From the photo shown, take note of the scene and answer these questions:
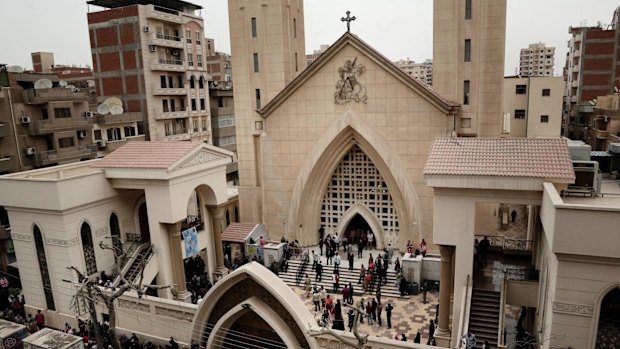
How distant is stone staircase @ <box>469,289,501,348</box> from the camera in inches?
603

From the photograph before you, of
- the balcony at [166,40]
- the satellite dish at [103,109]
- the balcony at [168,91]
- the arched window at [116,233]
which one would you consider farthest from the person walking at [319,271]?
the balcony at [166,40]

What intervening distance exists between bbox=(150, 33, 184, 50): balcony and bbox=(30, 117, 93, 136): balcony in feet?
28.9

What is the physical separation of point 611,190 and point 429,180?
710 cm

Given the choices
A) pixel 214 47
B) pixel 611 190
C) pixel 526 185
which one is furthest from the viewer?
pixel 214 47

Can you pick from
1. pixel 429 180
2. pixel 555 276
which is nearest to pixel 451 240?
pixel 429 180

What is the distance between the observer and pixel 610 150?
61.9 feet

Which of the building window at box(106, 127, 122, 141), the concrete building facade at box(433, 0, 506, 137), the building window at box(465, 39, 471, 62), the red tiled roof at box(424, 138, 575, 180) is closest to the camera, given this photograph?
the red tiled roof at box(424, 138, 575, 180)

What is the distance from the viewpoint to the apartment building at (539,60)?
100188 millimetres

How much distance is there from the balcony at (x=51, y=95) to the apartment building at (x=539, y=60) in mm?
93620

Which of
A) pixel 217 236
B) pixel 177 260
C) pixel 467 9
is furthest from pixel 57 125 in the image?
pixel 467 9

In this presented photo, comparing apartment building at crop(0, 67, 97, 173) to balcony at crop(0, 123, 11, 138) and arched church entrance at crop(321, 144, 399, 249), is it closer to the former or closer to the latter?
balcony at crop(0, 123, 11, 138)

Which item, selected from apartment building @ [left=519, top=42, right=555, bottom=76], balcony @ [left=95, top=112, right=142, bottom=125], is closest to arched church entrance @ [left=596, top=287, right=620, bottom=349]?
balcony @ [left=95, top=112, right=142, bottom=125]

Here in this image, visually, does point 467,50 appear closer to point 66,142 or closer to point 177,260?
point 177,260

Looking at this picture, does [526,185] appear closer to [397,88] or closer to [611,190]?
[611,190]
